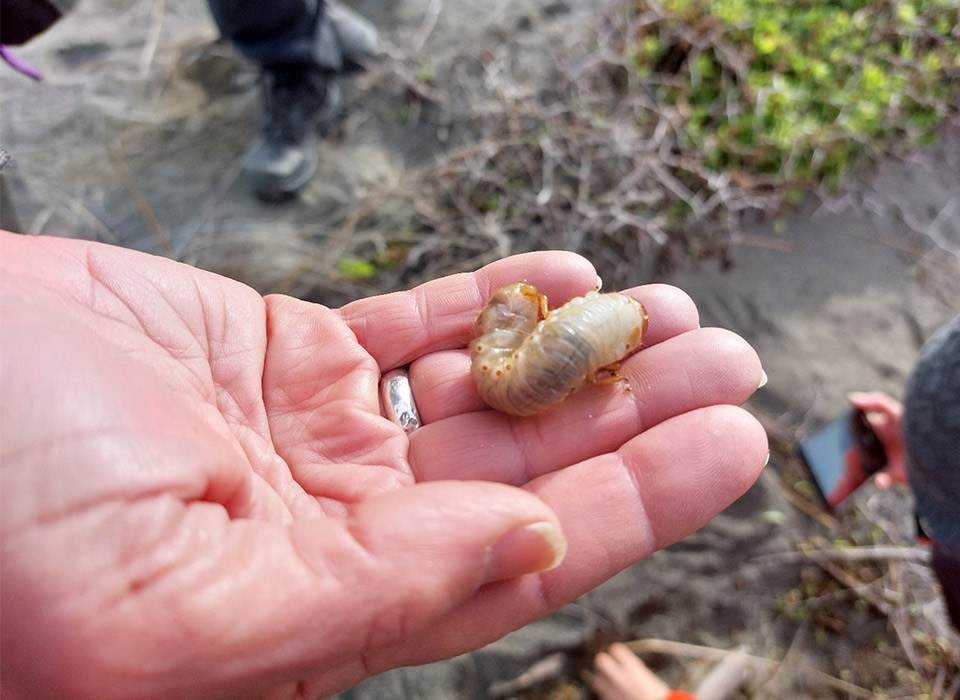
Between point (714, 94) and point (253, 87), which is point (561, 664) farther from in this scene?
point (253, 87)

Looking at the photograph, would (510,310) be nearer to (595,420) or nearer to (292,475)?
(595,420)

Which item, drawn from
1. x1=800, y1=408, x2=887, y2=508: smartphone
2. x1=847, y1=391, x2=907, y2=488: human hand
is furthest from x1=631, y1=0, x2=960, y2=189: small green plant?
x1=800, y1=408, x2=887, y2=508: smartphone

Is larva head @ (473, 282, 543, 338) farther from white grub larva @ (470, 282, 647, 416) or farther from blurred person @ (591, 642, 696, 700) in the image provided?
blurred person @ (591, 642, 696, 700)

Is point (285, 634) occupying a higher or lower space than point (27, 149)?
higher

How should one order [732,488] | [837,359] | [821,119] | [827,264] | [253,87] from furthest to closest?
[253,87]
[821,119]
[827,264]
[837,359]
[732,488]

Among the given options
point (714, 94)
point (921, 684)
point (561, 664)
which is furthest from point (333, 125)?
point (921, 684)

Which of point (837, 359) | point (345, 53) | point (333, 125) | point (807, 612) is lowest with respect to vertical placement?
point (807, 612)

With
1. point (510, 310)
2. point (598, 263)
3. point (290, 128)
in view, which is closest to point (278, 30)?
point (290, 128)

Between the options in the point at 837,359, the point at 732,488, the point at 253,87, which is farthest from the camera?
the point at 253,87
